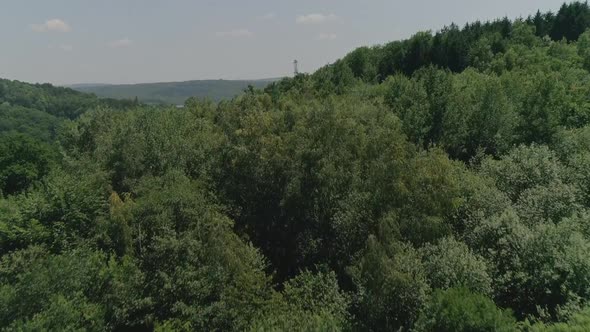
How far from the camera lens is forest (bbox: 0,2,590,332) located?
21002mm

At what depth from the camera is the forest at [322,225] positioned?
21.0 meters

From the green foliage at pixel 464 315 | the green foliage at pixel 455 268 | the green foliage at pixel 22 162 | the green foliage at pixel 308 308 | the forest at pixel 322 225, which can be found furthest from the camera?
the green foliage at pixel 22 162

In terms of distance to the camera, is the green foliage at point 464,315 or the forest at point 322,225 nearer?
the green foliage at point 464,315

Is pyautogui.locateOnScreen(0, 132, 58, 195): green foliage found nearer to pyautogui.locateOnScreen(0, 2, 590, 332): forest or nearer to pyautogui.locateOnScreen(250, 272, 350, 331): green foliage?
pyautogui.locateOnScreen(0, 2, 590, 332): forest

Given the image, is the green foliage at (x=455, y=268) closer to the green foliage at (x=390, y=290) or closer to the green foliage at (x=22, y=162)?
the green foliage at (x=390, y=290)

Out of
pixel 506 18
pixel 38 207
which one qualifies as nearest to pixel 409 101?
pixel 38 207

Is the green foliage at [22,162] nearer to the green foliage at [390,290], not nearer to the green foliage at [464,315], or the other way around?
the green foliage at [390,290]

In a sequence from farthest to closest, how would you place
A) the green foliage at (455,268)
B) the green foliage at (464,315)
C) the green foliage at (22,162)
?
the green foliage at (22,162) < the green foliage at (455,268) < the green foliage at (464,315)

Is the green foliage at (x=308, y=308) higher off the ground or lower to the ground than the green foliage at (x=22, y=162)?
lower

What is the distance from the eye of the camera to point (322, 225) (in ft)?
99.7

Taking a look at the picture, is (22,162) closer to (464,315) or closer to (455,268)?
(455,268)

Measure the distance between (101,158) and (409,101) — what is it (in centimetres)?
3146

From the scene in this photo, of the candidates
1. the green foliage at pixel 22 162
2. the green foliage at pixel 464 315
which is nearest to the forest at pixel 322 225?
the green foliage at pixel 464 315

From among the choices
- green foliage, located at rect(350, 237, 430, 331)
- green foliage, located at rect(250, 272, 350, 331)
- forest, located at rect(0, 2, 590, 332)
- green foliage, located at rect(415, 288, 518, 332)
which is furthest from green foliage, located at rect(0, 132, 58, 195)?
green foliage, located at rect(415, 288, 518, 332)
